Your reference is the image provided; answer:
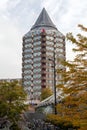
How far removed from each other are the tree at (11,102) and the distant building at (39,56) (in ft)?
348

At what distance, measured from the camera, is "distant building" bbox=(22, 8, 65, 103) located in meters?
158

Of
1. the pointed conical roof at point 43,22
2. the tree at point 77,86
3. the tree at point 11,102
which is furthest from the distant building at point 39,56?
the tree at point 77,86

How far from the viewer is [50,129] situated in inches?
1452

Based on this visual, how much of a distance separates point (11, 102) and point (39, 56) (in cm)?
11323

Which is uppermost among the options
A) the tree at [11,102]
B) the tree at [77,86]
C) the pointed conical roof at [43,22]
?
the pointed conical roof at [43,22]

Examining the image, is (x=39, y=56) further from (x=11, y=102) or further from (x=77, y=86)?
(x=77, y=86)

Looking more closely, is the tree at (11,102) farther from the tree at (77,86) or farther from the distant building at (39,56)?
the distant building at (39,56)

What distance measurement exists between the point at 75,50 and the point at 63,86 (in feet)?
5.85

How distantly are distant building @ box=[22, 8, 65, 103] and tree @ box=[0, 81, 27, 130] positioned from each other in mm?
106101

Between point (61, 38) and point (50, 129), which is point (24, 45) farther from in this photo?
point (50, 129)

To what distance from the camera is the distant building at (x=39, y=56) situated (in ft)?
520

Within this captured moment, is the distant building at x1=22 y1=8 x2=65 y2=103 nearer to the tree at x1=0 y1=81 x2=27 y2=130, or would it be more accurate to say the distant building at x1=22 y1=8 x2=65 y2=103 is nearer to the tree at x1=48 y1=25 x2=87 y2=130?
the tree at x1=0 y1=81 x2=27 y2=130

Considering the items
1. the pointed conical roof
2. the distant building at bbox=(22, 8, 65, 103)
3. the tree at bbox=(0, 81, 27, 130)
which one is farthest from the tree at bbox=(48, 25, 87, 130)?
the pointed conical roof

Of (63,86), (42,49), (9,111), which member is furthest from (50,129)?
(42,49)
